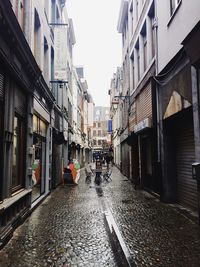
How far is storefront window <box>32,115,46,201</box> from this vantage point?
411 inches

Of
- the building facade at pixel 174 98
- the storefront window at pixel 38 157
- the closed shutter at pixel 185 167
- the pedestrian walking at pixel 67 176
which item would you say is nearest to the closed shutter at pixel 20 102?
the storefront window at pixel 38 157

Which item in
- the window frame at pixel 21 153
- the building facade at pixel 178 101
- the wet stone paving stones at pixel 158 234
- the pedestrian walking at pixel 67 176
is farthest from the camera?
the pedestrian walking at pixel 67 176

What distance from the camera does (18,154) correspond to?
830cm

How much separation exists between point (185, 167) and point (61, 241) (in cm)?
518

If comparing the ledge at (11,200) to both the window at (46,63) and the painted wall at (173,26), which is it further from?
the window at (46,63)

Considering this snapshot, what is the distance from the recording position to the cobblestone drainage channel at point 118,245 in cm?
441

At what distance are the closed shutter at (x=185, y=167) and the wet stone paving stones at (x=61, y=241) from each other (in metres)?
2.89

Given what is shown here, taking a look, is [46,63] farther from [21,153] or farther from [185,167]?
[185,167]

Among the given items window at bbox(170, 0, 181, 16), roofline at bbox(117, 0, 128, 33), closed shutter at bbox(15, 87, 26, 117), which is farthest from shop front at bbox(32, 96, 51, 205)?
roofline at bbox(117, 0, 128, 33)

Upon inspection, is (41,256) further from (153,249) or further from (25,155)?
(25,155)

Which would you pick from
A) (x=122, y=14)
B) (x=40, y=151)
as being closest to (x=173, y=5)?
(x=40, y=151)

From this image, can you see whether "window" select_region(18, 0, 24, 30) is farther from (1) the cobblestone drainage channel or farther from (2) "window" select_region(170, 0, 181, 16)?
(1) the cobblestone drainage channel

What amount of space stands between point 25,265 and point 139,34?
1404cm

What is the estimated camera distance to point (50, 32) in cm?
1448
